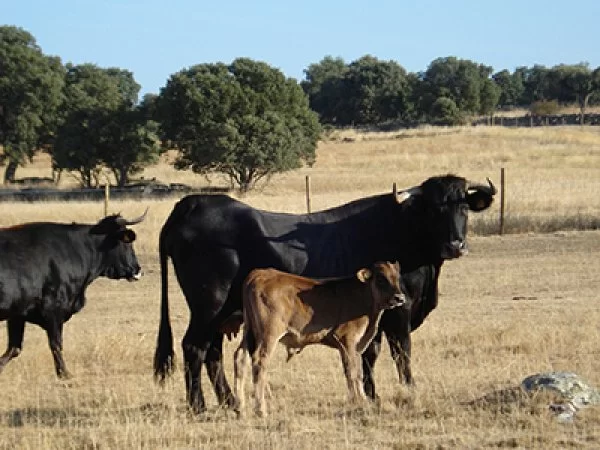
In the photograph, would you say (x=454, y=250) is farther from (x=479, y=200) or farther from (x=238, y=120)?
(x=238, y=120)

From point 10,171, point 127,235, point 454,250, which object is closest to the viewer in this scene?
point 454,250

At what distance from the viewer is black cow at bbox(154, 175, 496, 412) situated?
30.4 ft

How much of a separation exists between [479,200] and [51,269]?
5205mm

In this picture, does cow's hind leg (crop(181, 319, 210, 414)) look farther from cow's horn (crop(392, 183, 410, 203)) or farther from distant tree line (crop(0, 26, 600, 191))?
distant tree line (crop(0, 26, 600, 191))

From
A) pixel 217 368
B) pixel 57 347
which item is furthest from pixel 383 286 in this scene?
pixel 57 347

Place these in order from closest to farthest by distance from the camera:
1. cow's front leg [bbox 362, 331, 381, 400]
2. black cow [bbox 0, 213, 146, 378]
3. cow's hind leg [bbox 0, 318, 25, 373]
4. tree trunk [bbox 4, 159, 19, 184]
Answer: cow's front leg [bbox 362, 331, 381, 400] → cow's hind leg [bbox 0, 318, 25, 373] → black cow [bbox 0, 213, 146, 378] → tree trunk [bbox 4, 159, 19, 184]

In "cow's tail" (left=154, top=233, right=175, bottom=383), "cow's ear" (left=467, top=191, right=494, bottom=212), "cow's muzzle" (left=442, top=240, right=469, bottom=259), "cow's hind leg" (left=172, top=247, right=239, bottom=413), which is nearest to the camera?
"cow's hind leg" (left=172, top=247, right=239, bottom=413)

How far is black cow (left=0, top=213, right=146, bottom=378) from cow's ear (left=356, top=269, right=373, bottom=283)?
427 cm

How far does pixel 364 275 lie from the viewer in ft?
28.5

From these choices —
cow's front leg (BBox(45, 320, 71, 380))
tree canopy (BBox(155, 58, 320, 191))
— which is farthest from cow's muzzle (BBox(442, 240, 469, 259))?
tree canopy (BBox(155, 58, 320, 191))

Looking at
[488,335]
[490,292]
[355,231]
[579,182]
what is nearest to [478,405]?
[355,231]

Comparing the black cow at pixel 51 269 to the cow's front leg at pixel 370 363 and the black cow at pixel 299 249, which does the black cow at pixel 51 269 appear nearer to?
the black cow at pixel 299 249

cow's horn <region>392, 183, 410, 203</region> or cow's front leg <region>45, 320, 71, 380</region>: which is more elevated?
cow's horn <region>392, 183, 410, 203</region>

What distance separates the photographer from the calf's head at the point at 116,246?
45.7 ft
